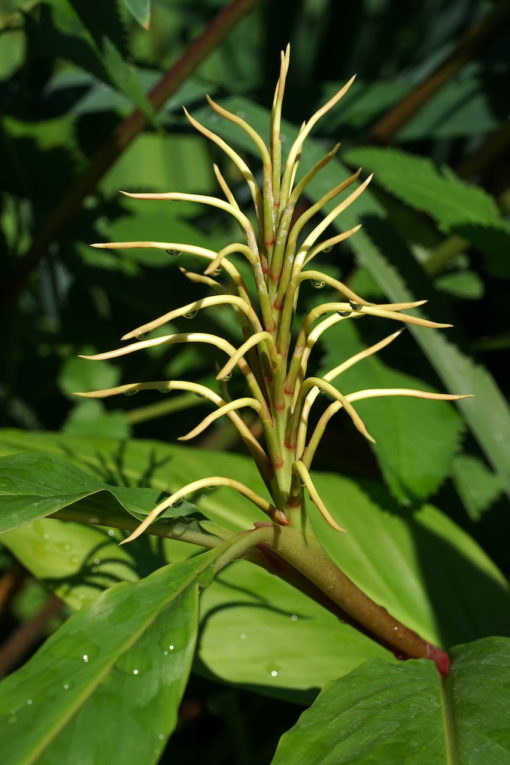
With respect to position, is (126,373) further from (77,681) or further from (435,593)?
(77,681)

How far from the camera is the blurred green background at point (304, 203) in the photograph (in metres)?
0.68

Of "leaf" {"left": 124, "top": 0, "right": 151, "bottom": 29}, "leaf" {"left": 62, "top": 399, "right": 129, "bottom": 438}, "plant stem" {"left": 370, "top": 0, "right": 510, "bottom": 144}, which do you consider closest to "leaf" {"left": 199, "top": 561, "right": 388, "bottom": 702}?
"leaf" {"left": 62, "top": 399, "right": 129, "bottom": 438}

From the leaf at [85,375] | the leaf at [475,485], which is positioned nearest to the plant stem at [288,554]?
the leaf at [475,485]

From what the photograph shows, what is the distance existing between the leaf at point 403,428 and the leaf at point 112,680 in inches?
10.3

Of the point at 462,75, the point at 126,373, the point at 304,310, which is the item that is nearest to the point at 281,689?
the point at 304,310

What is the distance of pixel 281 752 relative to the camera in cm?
40

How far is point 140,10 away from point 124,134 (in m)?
0.23

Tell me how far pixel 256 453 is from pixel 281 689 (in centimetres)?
21

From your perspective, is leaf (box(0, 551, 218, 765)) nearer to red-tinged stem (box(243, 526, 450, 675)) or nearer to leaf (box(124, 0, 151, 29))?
red-tinged stem (box(243, 526, 450, 675))

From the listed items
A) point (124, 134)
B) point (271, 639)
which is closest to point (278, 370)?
point (271, 639)

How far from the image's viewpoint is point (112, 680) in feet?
1.17

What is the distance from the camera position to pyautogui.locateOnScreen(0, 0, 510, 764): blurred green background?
2.24ft

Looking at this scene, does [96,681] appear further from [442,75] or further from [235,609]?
[442,75]

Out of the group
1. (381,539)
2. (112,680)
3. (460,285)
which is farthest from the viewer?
(460,285)
